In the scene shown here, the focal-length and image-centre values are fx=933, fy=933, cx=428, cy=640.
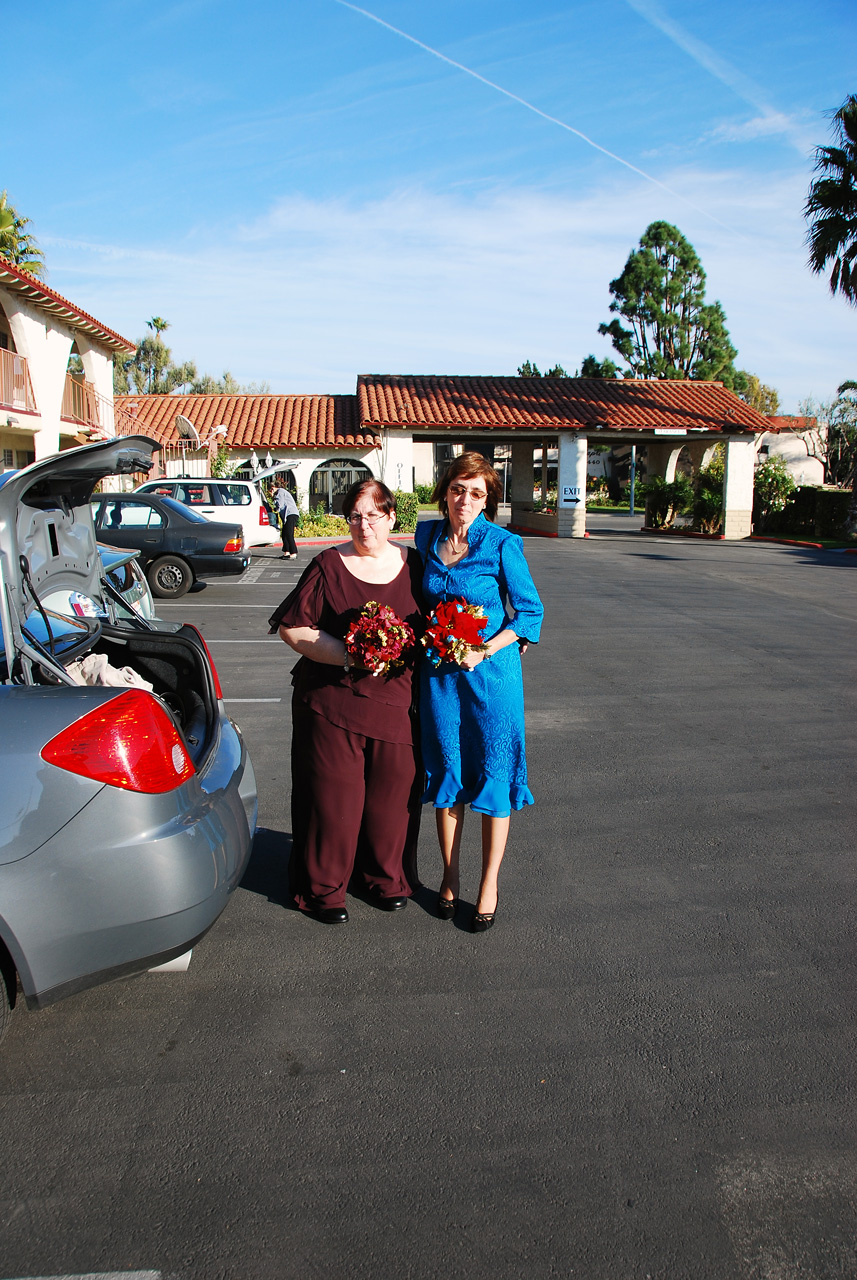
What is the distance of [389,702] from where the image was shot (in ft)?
11.9

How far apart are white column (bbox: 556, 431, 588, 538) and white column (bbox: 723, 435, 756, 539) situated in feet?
14.4

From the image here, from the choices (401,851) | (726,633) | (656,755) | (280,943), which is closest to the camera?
(280,943)

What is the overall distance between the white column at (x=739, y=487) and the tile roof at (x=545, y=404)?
0.68 metres

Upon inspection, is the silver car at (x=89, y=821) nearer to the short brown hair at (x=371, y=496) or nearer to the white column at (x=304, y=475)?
the short brown hair at (x=371, y=496)

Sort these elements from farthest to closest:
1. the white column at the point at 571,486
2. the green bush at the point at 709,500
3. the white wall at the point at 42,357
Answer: the green bush at the point at 709,500 < the white column at the point at 571,486 < the white wall at the point at 42,357

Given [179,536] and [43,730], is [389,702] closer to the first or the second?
[43,730]

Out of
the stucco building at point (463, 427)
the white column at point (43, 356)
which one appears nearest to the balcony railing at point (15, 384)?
the white column at point (43, 356)

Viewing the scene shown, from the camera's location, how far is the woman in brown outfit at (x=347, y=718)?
360cm

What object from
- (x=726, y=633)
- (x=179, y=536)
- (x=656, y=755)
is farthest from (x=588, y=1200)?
(x=179, y=536)

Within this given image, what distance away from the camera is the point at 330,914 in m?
3.68

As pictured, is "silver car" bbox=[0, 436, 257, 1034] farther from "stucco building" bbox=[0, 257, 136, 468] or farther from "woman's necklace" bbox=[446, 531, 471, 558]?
"stucco building" bbox=[0, 257, 136, 468]

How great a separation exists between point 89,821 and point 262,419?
31.9 m

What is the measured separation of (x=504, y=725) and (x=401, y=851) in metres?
0.70

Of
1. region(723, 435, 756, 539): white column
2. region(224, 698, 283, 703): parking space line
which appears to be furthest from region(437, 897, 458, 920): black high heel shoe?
region(723, 435, 756, 539): white column
